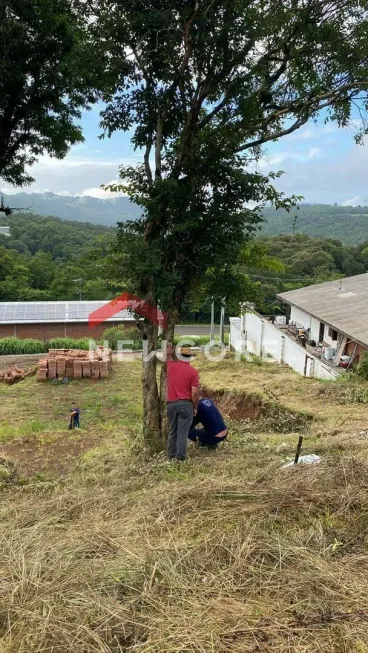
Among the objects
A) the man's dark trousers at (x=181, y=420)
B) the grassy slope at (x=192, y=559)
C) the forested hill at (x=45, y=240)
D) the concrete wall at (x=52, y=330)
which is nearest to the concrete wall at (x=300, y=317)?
the concrete wall at (x=52, y=330)

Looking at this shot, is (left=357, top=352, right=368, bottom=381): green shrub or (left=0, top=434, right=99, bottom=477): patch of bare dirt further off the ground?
(left=357, top=352, right=368, bottom=381): green shrub

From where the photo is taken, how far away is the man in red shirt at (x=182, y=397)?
564 centimetres

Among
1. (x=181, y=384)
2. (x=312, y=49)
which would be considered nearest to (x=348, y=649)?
(x=181, y=384)

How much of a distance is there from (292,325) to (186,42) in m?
18.9

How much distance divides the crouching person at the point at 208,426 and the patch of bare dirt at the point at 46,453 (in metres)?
2.95

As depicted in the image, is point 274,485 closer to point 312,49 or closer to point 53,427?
point 312,49

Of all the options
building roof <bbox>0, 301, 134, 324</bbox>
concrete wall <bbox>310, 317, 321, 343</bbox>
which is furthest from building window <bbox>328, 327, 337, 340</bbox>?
building roof <bbox>0, 301, 134, 324</bbox>

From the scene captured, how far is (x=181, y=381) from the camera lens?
566cm

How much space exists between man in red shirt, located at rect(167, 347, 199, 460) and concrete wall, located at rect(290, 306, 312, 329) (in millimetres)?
17133

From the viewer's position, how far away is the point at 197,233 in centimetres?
653

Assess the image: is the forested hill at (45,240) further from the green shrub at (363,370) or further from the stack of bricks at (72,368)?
the green shrub at (363,370)

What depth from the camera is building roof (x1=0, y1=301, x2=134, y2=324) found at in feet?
102

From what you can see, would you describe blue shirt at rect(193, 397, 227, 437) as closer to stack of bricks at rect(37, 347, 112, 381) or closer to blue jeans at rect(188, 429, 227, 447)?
blue jeans at rect(188, 429, 227, 447)

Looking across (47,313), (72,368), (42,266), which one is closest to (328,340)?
(72,368)
